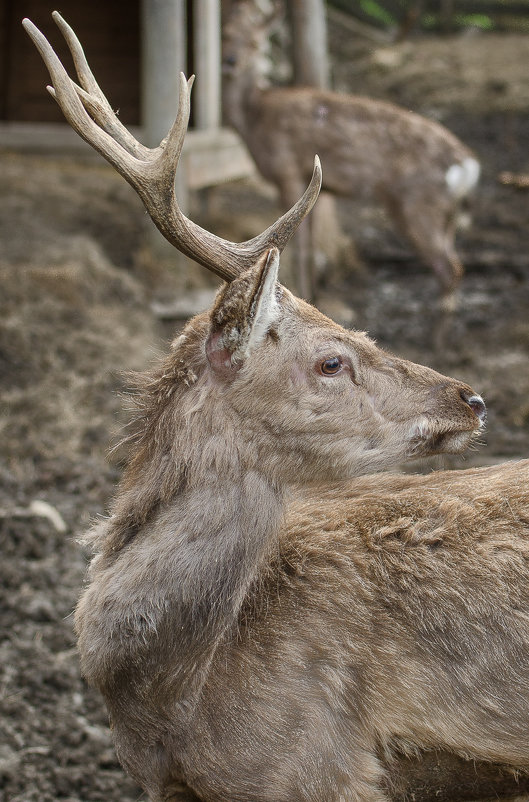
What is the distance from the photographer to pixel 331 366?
2852 millimetres

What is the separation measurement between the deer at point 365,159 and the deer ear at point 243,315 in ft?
20.6

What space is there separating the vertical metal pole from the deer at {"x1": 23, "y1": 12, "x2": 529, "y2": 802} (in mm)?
7495

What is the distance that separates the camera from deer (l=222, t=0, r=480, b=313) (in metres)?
9.03

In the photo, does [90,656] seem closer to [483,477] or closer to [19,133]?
[483,477]

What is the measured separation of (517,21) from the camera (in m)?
21.7

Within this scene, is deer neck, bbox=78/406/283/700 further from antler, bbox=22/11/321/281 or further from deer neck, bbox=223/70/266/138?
deer neck, bbox=223/70/266/138

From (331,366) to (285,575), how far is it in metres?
0.65

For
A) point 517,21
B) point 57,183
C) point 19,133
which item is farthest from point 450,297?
point 517,21

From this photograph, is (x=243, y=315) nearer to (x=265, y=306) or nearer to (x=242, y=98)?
(x=265, y=306)

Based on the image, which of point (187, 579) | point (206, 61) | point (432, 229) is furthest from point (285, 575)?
point (206, 61)

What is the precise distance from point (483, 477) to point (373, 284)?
7.80 metres

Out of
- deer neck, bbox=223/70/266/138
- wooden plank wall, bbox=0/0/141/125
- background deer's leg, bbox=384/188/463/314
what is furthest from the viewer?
wooden plank wall, bbox=0/0/141/125

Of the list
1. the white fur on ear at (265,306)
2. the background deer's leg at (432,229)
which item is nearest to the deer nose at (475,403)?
the white fur on ear at (265,306)

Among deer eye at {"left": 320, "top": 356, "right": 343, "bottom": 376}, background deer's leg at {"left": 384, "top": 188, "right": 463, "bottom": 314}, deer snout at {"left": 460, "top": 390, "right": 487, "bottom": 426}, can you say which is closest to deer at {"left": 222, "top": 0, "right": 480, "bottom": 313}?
background deer's leg at {"left": 384, "top": 188, "right": 463, "bottom": 314}
